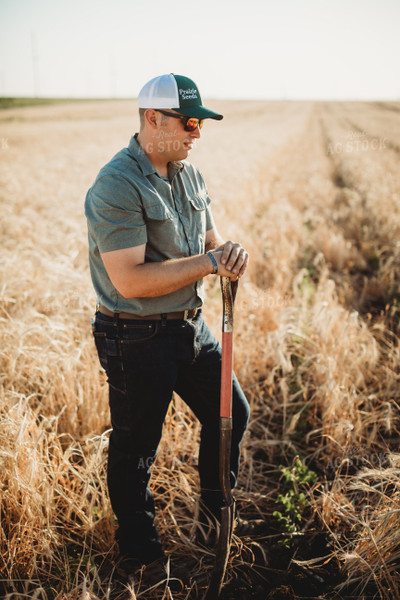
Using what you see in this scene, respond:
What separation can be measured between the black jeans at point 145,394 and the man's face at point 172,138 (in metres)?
0.77

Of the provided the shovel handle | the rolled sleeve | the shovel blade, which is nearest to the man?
the rolled sleeve

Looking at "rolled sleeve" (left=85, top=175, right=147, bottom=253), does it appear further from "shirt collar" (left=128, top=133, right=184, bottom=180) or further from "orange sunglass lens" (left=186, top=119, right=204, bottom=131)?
"orange sunglass lens" (left=186, top=119, right=204, bottom=131)

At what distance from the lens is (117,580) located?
2.11 m

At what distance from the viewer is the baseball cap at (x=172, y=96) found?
1.81m

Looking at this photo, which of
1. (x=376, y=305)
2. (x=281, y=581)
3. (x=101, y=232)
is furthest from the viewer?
(x=376, y=305)

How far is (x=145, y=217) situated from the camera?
5.97ft

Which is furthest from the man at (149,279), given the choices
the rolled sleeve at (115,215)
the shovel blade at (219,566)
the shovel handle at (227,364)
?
the shovel blade at (219,566)

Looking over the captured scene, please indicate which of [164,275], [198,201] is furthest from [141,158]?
[164,275]

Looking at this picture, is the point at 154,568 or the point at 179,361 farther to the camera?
the point at 154,568

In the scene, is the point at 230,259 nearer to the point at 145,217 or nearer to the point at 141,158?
the point at 145,217

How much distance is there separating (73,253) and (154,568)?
3.81 m

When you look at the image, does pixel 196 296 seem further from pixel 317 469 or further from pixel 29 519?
pixel 317 469

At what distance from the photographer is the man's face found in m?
1.86

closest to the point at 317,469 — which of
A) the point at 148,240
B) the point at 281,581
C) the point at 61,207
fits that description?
the point at 281,581
